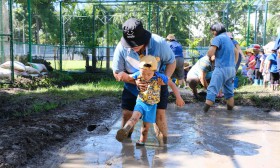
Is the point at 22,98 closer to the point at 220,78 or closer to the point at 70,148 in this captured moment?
the point at 70,148

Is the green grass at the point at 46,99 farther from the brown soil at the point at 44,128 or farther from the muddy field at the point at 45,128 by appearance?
the brown soil at the point at 44,128

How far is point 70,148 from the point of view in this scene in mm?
3932

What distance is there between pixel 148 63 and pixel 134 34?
0.33 meters

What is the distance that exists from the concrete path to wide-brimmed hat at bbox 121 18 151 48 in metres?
1.24

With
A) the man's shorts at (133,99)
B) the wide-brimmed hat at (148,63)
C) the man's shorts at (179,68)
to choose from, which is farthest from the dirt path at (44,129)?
the man's shorts at (179,68)

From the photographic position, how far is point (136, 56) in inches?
148

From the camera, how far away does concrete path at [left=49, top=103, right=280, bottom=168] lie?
3494 mm

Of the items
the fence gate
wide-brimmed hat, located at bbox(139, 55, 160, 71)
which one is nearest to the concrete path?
wide-brimmed hat, located at bbox(139, 55, 160, 71)

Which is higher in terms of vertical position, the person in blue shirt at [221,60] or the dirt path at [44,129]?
the person in blue shirt at [221,60]

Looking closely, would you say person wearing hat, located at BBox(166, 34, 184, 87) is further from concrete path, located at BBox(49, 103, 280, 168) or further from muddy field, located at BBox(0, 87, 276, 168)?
concrete path, located at BBox(49, 103, 280, 168)

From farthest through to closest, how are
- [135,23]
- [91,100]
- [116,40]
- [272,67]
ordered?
[116,40] < [272,67] < [91,100] < [135,23]

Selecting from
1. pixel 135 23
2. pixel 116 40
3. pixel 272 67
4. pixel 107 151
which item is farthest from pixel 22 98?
pixel 116 40

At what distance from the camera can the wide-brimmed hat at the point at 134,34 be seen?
135 inches

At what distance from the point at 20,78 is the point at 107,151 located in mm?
6377
